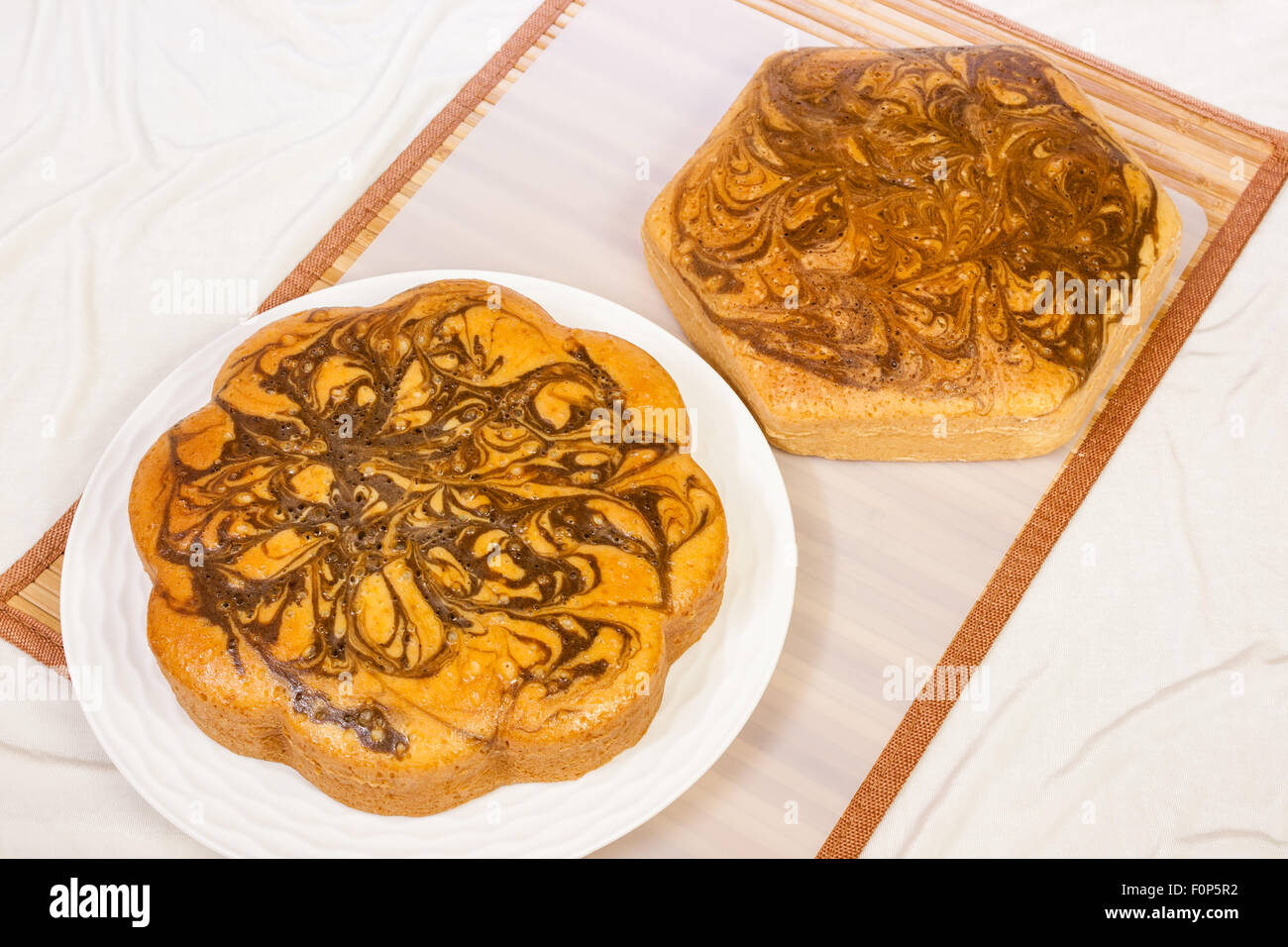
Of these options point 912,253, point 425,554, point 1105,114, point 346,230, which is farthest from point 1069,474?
point 346,230

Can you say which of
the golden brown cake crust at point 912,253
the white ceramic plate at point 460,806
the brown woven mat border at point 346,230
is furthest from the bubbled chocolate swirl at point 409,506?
the brown woven mat border at point 346,230

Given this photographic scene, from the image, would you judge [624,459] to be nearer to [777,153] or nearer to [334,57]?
[777,153]

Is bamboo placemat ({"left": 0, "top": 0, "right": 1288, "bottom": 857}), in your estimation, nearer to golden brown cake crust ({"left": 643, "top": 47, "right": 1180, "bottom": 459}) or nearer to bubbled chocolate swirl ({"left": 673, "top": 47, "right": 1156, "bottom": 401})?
golden brown cake crust ({"left": 643, "top": 47, "right": 1180, "bottom": 459})

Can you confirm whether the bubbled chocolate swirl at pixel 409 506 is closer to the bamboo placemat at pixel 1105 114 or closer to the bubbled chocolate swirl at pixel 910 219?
the bubbled chocolate swirl at pixel 910 219

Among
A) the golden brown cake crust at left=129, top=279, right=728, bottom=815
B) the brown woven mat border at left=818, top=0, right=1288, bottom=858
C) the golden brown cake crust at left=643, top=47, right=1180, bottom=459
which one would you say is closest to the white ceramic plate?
the golden brown cake crust at left=129, top=279, right=728, bottom=815

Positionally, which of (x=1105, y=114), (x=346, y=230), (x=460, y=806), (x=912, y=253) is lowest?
(x=460, y=806)

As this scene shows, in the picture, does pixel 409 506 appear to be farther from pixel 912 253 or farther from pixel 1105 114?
pixel 1105 114

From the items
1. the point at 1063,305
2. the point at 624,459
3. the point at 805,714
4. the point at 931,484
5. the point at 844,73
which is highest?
the point at 844,73

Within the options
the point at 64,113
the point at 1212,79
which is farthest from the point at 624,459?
the point at 1212,79
